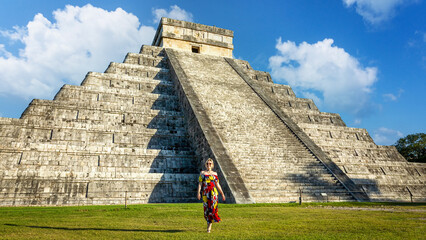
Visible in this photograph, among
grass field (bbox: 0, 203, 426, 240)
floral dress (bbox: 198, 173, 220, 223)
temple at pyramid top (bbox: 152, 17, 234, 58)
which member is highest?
temple at pyramid top (bbox: 152, 17, 234, 58)

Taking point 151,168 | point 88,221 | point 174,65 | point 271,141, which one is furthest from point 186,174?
point 174,65

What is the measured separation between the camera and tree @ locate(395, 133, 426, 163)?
1009 inches

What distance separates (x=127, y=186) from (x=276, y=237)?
321 inches

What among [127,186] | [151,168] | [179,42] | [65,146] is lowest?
[127,186]

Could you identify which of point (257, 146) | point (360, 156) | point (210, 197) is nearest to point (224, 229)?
point (210, 197)

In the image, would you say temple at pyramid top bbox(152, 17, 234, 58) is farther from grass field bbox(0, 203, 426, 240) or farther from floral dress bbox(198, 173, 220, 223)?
floral dress bbox(198, 173, 220, 223)

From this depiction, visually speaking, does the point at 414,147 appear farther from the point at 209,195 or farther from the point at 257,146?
the point at 209,195

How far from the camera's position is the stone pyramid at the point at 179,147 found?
11336 millimetres

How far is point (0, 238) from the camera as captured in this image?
4.42m

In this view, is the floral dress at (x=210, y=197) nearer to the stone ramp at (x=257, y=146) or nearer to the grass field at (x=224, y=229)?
the grass field at (x=224, y=229)

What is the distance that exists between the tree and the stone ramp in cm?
1535

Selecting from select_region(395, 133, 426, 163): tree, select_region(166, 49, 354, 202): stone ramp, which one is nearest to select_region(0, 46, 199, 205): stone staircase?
select_region(166, 49, 354, 202): stone ramp

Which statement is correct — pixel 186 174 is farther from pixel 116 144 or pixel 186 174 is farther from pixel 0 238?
pixel 0 238

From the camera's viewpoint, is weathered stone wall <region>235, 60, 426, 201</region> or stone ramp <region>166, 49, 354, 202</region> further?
weathered stone wall <region>235, 60, 426, 201</region>
